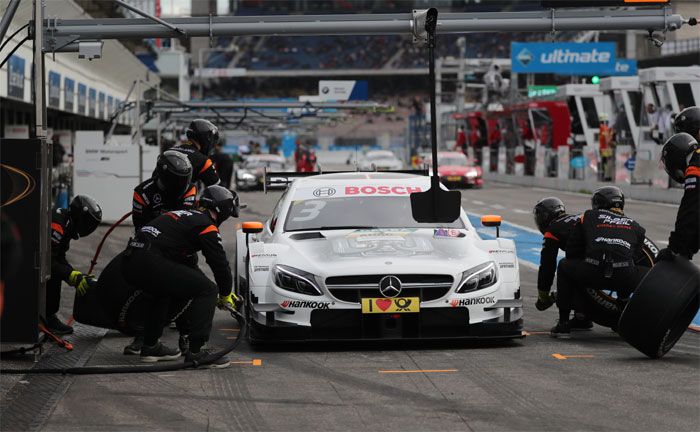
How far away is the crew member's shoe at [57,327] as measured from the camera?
1021 cm

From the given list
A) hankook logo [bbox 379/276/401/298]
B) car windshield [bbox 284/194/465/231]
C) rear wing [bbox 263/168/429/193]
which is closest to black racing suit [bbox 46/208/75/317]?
car windshield [bbox 284/194/465/231]

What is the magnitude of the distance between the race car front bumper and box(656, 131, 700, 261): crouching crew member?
1417mm

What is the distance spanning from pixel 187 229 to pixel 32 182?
110 centimetres

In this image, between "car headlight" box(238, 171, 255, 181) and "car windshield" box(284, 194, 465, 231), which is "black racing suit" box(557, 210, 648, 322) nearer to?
"car windshield" box(284, 194, 465, 231)

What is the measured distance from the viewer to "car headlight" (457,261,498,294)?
909 cm

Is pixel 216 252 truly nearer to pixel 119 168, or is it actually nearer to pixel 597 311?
pixel 597 311

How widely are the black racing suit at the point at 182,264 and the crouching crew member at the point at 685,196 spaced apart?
9.92 feet

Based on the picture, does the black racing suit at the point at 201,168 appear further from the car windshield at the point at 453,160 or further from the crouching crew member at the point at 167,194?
the car windshield at the point at 453,160

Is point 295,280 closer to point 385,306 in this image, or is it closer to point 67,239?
point 385,306

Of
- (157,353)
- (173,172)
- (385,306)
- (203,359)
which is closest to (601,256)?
(385,306)

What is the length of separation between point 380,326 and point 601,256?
1.79 meters

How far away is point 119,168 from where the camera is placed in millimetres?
25688

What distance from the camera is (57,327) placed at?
10.2 metres

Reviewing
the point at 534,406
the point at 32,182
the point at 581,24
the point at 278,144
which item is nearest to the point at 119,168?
the point at 581,24
